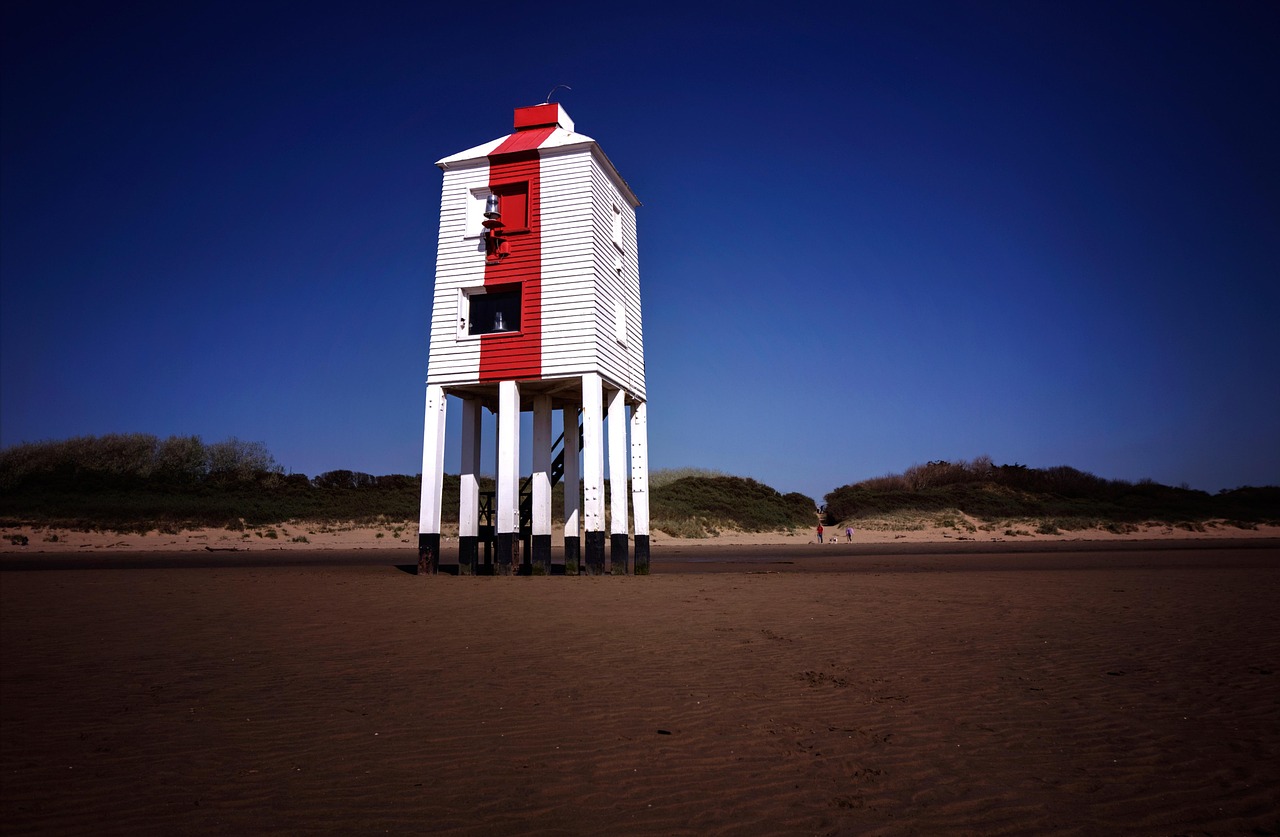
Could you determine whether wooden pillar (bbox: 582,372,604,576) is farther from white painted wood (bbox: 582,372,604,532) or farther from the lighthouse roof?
the lighthouse roof


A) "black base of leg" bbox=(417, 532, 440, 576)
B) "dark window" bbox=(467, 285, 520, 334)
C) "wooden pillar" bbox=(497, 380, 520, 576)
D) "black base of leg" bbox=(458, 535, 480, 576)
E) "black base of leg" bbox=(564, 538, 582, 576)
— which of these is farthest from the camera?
"black base of leg" bbox=(564, 538, 582, 576)

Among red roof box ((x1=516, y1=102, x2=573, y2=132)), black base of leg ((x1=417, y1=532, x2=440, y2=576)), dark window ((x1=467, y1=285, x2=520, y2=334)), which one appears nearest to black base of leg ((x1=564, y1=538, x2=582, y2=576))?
black base of leg ((x1=417, y1=532, x2=440, y2=576))

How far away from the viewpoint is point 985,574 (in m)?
18.6

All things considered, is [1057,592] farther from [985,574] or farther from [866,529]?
[866,529]

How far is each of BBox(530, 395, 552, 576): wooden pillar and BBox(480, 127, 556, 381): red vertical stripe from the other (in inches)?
107

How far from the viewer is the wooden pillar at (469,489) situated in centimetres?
2019

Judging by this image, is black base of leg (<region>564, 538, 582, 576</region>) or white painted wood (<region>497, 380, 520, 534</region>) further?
black base of leg (<region>564, 538, 582, 576</region>)

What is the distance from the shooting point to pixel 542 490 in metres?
21.0

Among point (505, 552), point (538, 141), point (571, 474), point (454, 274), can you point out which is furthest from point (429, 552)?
point (538, 141)

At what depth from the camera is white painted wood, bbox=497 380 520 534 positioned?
1900 cm

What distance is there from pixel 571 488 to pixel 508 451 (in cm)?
466

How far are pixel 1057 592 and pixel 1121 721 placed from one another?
9537mm

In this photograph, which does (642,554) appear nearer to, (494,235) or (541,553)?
(541,553)

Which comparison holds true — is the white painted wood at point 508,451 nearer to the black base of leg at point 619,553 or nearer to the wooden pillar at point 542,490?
the wooden pillar at point 542,490
